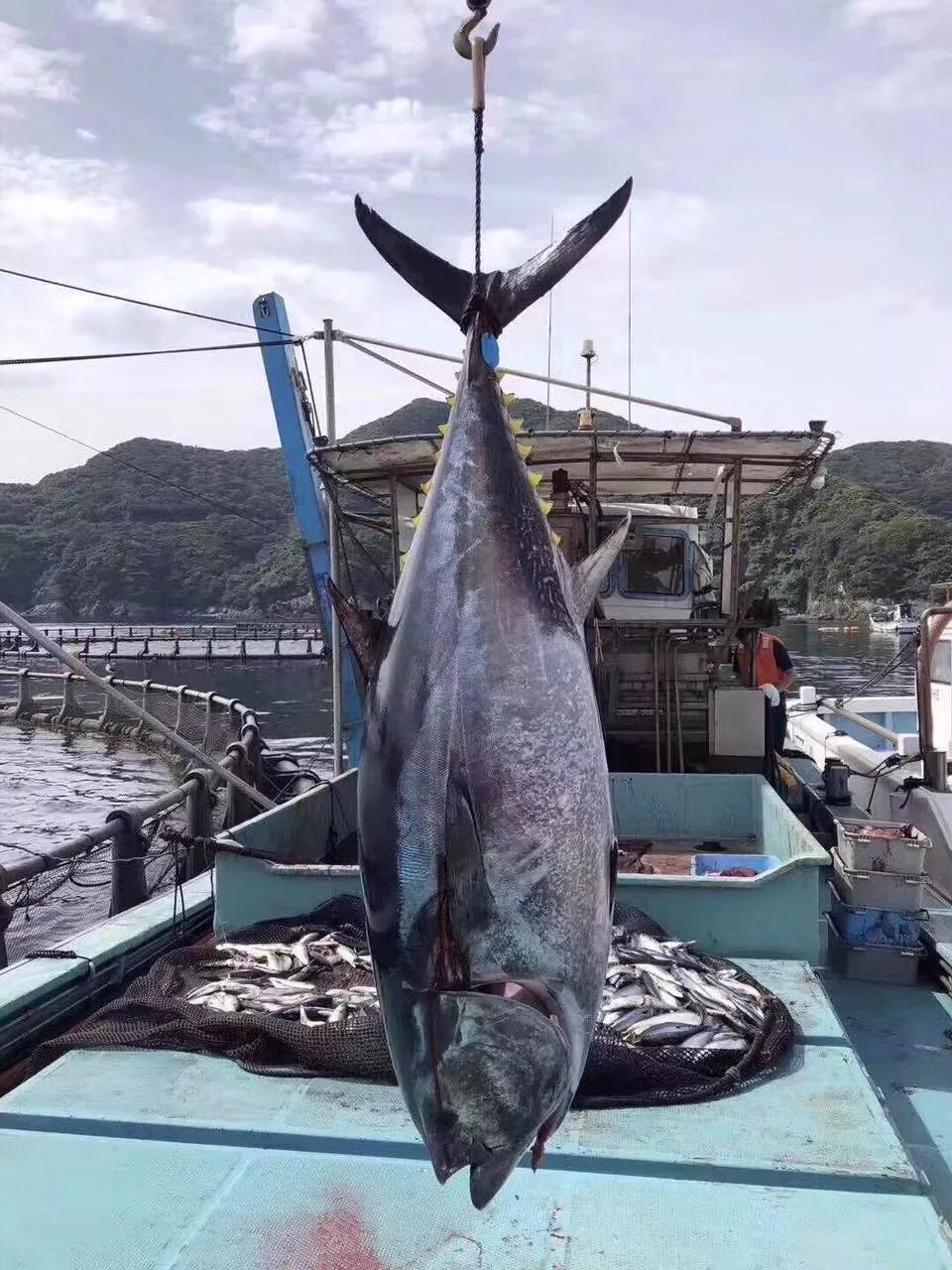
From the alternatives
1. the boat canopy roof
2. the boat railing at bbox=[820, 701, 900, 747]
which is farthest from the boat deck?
the boat railing at bbox=[820, 701, 900, 747]

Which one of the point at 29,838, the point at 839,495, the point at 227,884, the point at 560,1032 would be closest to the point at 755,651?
the point at 227,884

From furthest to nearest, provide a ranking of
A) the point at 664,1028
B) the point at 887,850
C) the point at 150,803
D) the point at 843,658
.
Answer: the point at 843,658
the point at 150,803
the point at 887,850
the point at 664,1028

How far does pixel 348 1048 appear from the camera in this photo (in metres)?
3.81

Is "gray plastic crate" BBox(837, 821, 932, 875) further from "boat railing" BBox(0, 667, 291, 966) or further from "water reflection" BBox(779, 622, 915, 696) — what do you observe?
"water reflection" BBox(779, 622, 915, 696)

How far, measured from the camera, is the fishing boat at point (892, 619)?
80.1m

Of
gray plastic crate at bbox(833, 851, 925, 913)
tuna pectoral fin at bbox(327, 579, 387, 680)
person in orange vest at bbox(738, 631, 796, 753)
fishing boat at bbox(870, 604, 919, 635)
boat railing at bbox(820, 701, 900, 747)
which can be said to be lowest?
gray plastic crate at bbox(833, 851, 925, 913)

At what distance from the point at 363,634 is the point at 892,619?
94.2m

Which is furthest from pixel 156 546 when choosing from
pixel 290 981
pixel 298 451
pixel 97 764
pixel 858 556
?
pixel 290 981

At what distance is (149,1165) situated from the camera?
319cm

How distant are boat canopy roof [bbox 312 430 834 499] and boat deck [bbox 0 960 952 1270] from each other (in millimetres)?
4953

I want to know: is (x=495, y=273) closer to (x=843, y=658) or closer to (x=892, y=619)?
(x=843, y=658)

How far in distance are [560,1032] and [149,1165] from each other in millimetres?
2332

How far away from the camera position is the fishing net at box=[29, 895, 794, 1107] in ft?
12.0

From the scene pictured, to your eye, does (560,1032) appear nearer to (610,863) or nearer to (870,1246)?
(610,863)
